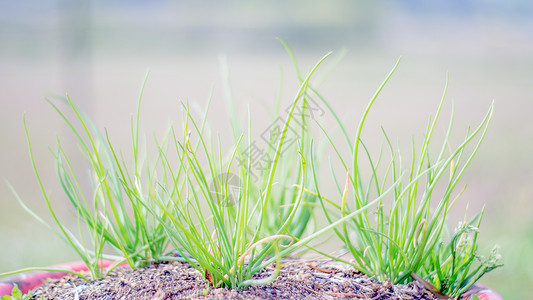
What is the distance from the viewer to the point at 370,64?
10.2ft

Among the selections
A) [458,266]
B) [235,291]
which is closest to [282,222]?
[235,291]

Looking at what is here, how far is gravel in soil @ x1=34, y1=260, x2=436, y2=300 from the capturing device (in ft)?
1.95

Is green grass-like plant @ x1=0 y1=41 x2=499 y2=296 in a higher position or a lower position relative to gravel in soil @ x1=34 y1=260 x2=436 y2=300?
higher

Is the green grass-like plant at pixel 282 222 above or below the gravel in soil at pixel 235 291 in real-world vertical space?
above

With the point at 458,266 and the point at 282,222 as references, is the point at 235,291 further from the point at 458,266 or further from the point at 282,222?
the point at 458,266

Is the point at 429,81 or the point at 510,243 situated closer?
the point at 510,243

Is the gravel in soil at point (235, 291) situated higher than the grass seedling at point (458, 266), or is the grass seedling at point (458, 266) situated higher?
the grass seedling at point (458, 266)

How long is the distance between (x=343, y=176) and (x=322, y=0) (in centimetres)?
105

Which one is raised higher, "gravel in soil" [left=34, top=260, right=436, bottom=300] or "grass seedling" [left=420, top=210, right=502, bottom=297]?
"grass seedling" [left=420, top=210, right=502, bottom=297]

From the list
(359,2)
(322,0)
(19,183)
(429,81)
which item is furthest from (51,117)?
(429,81)

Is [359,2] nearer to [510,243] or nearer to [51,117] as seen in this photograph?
[510,243]

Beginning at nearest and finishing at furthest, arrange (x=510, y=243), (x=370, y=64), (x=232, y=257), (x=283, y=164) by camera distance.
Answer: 1. (x=232, y=257)
2. (x=283, y=164)
3. (x=510, y=243)
4. (x=370, y=64)

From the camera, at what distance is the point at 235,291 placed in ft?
1.89

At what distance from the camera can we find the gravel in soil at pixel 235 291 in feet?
1.95
